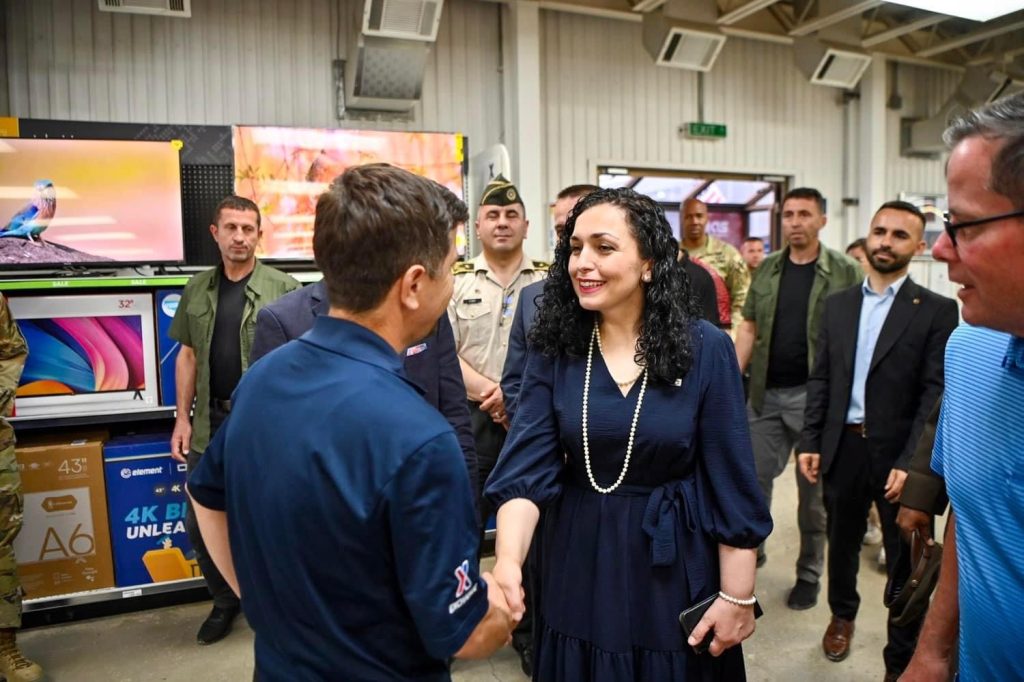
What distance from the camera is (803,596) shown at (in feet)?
→ 10.6

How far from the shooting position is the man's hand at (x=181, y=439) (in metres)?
3.18

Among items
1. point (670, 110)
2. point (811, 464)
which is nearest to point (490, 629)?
point (811, 464)

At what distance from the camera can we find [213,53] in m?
4.70

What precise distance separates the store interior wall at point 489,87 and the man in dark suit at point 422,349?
10.2 feet

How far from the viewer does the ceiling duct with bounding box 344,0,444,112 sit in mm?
4395

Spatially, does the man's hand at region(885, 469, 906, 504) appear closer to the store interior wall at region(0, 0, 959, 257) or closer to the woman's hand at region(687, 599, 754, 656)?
the woman's hand at region(687, 599, 754, 656)

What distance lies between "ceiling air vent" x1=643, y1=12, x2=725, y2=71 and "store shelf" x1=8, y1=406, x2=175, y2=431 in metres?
4.47

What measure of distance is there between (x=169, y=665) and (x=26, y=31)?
395 cm

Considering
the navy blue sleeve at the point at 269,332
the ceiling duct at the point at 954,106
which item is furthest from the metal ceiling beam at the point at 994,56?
the navy blue sleeve at the point at 269,332

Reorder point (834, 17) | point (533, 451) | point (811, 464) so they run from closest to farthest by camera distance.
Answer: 1. point (533, 451)
2. point (811, 464)
3. point (834, 17)

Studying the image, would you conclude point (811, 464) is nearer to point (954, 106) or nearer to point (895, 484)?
point (895, 484)

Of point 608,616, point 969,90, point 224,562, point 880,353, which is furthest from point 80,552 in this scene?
point 969,90

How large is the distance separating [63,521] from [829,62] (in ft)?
21.6

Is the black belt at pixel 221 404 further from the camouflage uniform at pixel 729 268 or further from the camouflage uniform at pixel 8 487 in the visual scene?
the camouflage uniform at pixel 729 268
